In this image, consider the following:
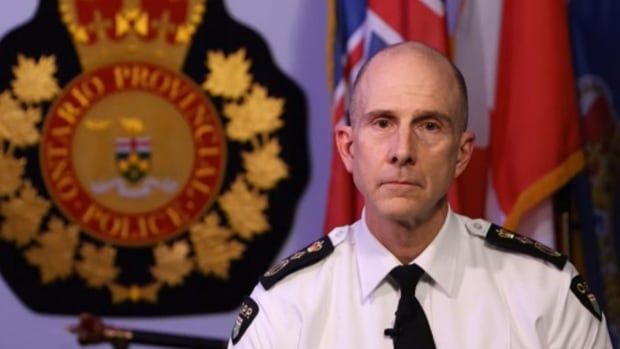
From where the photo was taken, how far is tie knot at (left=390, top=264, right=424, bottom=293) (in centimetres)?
148

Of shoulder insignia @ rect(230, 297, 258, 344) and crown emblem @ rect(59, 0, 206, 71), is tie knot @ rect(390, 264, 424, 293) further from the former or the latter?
crown emblem @ rect(59, 0, 206, 71)

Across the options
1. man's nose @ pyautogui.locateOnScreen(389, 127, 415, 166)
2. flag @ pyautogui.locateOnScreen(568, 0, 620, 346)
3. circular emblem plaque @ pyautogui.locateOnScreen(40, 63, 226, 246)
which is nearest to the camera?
man's nose @ pyautogui.locateOnScreen(389, 127, 415, 166)

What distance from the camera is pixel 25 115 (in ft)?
8.18

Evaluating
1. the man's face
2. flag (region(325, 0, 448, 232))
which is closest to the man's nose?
the man's face

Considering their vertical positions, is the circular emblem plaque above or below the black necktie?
above

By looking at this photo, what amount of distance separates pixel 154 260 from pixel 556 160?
1060mm

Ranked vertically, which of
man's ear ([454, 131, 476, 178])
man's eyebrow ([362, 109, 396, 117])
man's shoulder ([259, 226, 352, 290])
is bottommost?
man's shoulder ([259, 226, 352, 290])

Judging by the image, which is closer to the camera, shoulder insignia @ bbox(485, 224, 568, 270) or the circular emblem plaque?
shoulder insignia @ bbox(485, 224, 568, 270)

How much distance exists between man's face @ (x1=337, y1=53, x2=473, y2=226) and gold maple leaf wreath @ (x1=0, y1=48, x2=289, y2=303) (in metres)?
1.04

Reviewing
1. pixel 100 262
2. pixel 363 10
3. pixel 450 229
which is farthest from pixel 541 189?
pixel 100 262

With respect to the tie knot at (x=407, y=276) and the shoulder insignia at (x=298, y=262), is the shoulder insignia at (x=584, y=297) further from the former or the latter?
the shoulder insignia at (x=298, y=262)

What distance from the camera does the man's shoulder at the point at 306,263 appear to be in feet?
5.11

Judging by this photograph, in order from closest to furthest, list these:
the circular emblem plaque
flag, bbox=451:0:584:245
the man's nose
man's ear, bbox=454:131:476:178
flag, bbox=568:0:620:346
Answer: the man's nose < man's ear, bbox=454:131:476:178 < flag, bbox=451:0:584:245 < flag, bbox=568:0:620:346 < the circular emblem plaque

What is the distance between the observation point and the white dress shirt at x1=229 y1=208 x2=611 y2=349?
1.46 meters
